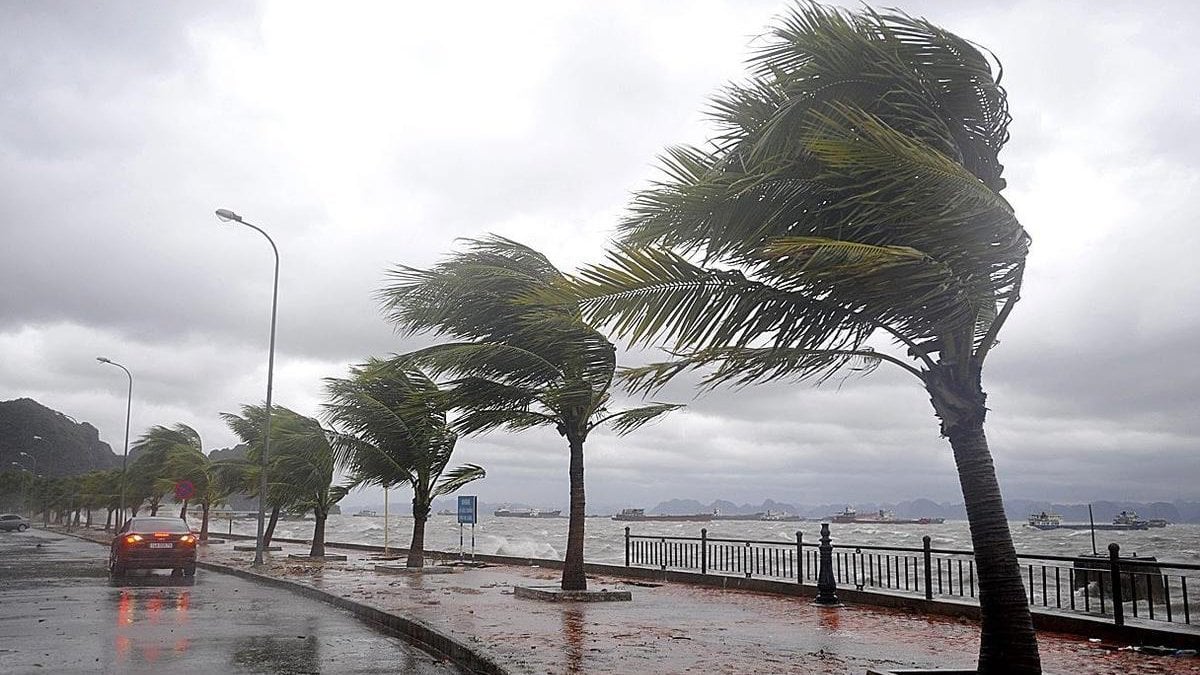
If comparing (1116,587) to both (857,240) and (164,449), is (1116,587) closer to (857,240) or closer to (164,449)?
(857,240)

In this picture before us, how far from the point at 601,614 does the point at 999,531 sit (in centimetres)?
791

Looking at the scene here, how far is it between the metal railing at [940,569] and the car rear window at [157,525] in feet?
37.8

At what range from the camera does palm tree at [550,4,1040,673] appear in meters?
6.89

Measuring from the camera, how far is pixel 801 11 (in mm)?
7594

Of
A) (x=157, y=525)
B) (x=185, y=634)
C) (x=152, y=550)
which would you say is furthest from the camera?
(x=157, y=525)

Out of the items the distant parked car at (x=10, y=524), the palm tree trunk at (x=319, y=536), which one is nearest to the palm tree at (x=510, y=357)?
the palm tree trunk at (x=319, y=536)

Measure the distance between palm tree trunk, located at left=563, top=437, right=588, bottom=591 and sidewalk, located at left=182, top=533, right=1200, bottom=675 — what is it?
1.02 meters

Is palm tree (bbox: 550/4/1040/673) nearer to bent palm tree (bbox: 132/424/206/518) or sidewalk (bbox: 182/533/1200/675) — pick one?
sidewalk (bbox: 182/533/1200/675)

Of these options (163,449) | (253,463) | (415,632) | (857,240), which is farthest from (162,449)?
(857,240)

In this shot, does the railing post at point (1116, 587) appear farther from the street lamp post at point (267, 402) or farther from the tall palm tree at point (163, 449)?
the tall palm tree at point (163, 449)

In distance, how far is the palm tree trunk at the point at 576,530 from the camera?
54.5 ft

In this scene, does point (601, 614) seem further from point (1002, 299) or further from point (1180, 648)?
point (1002, 299)

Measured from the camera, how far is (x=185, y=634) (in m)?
12.0

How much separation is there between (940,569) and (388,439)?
1454 centimetres
